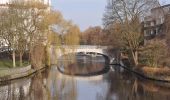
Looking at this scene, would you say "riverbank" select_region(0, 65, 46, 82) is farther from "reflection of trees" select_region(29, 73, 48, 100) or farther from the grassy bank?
the grassy bank

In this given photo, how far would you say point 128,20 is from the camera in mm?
46812

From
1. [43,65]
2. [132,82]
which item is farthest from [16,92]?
[43,65]

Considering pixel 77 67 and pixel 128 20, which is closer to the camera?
pixel 128 20

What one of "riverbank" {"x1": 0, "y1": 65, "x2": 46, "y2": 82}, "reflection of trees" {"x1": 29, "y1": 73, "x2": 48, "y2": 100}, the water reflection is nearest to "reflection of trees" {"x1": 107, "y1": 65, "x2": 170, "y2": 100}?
"reflection of trees" {"x1": 29, "y1": 73, "x2": 48, "y2": 100}

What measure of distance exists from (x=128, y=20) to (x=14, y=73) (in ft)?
51.5

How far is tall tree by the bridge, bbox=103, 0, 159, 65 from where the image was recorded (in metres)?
45.8

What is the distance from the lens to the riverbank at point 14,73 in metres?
36.1

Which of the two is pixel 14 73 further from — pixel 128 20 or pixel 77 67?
pixel 77 67

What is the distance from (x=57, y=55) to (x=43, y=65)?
374 cm

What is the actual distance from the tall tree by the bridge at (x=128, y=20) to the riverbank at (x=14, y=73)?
11028 mm

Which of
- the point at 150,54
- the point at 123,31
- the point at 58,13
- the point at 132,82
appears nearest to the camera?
the point at 132,82

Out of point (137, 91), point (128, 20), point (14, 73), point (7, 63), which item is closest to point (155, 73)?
point (137, 91)

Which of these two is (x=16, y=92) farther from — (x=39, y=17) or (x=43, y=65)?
(x=43, y=65)

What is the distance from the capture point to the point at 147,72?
129ft
